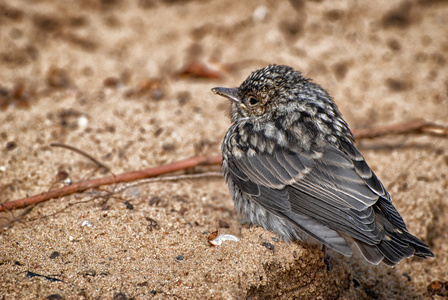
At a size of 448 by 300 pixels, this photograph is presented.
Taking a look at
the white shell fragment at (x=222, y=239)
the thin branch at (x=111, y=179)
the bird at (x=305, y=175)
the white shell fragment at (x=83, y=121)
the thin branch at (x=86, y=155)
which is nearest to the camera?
the bird at (x=305, y=175)

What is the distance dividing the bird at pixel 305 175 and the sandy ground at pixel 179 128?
0.90ft

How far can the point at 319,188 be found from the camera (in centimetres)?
322

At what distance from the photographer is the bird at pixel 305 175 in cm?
306

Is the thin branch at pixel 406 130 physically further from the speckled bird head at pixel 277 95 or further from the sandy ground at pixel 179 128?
the speckled bird head at pixel 277 95

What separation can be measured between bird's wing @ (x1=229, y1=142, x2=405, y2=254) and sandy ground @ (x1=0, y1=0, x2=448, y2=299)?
11.8 inches

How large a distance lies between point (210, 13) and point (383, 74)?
9.02 feet

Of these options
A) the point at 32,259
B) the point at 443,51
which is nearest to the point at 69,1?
the point at 32,259

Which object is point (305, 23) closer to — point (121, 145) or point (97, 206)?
point (121, 145)

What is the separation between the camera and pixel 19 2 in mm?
6598

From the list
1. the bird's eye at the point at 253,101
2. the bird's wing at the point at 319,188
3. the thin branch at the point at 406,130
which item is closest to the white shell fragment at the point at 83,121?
the bird's eye at the point at 253,101

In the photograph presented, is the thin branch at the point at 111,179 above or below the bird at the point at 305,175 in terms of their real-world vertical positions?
below

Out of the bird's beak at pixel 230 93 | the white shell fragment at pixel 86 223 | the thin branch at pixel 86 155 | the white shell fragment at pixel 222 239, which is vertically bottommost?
the white shell fragment at pixel 86 223

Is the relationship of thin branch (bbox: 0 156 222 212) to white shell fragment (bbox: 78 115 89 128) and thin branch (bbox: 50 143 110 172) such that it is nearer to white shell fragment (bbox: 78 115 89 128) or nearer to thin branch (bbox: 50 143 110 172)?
thin branch (bbox: 50 143 110 172)

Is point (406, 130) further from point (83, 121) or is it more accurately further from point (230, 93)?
point (83, 121)
